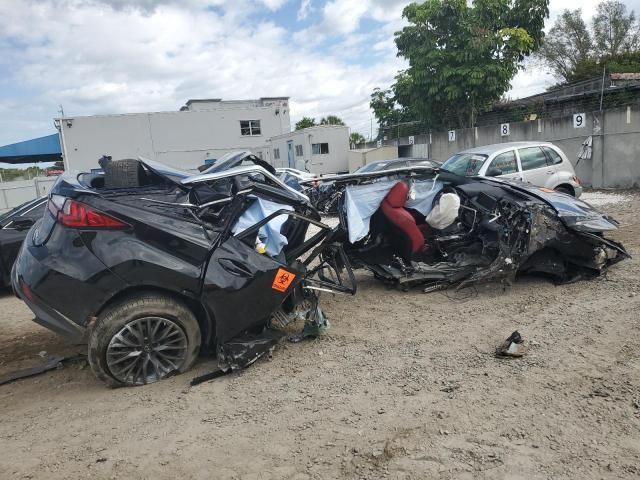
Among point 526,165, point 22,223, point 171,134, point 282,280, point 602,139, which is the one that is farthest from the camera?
point 171,134

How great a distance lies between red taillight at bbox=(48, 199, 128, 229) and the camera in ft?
11.5

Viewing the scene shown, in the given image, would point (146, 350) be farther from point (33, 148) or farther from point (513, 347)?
point (33, 148)

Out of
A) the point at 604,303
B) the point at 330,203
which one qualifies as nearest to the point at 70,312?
the point at 604,303

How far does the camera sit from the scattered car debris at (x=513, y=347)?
373cm

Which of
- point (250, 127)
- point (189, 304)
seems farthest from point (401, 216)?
point (250, 127)

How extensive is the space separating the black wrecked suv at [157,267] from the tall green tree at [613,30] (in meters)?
40.4

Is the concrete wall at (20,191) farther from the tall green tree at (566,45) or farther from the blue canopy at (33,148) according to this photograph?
the tall green tree at (566,45)

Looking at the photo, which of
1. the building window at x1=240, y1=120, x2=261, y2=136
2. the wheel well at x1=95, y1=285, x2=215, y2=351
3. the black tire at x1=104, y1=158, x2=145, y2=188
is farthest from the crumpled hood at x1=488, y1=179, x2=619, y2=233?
the building window at x1=240, y1=120, x2=261, y2=136

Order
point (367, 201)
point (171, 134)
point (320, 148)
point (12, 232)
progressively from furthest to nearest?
point (171, 134), point (320, 148), point (12, 232), point (367, 201)

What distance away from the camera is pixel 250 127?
35438 millimetres

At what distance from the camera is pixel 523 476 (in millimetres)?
2402

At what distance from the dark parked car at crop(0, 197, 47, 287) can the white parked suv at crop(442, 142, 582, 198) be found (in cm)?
781

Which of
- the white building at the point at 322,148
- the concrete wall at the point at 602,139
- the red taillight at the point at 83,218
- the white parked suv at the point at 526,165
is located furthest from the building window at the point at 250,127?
the red taillight at the point at 83,218

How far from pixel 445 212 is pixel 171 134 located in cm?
3074
